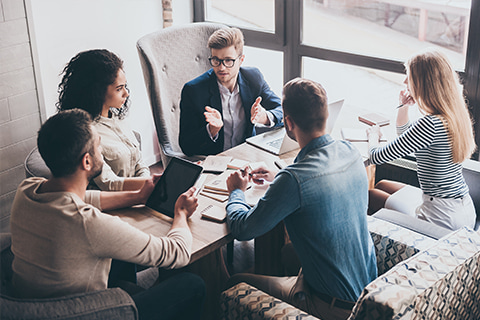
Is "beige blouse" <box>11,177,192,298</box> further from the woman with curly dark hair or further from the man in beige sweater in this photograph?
the woman with curly dark hair

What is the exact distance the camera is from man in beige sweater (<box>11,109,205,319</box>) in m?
1.60

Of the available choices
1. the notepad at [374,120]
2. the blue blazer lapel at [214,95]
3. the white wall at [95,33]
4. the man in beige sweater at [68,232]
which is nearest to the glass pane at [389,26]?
the notepad at [374,120]

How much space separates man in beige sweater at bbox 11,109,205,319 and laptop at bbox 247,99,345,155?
107 centimetres

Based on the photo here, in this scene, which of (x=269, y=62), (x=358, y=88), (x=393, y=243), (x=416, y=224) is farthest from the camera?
(x=269, y=62)

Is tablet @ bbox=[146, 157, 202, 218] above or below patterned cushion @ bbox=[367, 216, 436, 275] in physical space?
above

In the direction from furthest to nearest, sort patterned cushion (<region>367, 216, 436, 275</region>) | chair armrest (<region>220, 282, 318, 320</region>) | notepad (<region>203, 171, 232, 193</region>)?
notepad (<region>203, 171, 232, 193</region>)
patterned cushion (<region>367, 216, 436, 275</region>)
chair armrest (<region>220, 282, 318, 320</region>)

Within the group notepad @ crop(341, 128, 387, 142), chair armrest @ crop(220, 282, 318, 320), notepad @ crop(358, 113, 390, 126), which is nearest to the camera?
chair armrest @ crop(220, 282, 318, 320)

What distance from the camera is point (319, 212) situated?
69.4 inches

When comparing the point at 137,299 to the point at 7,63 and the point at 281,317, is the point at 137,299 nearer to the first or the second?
the point at 281,317

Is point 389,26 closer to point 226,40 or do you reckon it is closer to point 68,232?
point 226,40

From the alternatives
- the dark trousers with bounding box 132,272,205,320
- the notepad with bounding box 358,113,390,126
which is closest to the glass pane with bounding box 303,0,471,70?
the notepad with bounding box 358,113,390,126

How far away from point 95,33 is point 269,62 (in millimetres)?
1276

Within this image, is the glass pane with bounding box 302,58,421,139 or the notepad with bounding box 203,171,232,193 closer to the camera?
the notepad with bounding box 203,171,232,193

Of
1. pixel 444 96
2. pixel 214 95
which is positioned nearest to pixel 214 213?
pixel 214 95
